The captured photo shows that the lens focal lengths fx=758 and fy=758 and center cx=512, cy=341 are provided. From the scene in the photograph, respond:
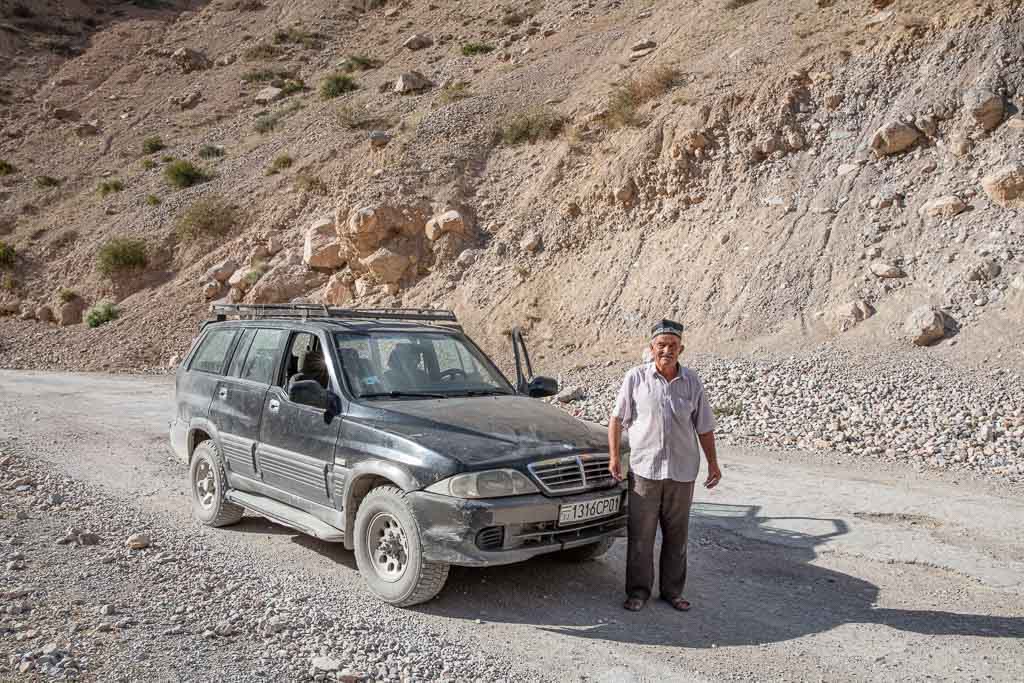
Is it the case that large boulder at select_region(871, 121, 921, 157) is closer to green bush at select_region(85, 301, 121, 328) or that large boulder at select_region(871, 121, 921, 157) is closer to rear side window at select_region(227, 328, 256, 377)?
rear side window at select_region(227, 328, 256, 377)

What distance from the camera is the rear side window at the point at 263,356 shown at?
636 cm

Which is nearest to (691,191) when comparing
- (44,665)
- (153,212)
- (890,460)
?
(890,460)

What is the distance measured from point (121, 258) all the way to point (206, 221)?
3508 mm

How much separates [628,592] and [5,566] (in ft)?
14.1

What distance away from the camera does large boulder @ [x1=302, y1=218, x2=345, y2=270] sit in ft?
81.0

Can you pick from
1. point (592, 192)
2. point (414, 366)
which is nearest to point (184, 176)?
point (592, 192)

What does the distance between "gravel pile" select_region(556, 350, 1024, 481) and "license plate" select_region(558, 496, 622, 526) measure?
6.24 m

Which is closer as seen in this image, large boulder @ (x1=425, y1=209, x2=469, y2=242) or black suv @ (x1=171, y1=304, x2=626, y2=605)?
black suv @ (x1=171, y1=304, x2=626, y2=605)

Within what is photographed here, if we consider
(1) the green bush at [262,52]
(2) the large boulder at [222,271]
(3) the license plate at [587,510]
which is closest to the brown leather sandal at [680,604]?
(3) the license plate at [587,510]

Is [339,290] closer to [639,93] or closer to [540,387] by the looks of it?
[639,93]

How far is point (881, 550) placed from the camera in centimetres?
627

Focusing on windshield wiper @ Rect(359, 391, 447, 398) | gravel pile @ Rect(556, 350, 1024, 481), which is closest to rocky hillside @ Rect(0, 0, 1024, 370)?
gravel pile @ Rect(556, 350, 1024, 481)

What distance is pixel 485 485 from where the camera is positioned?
4613 millimetres

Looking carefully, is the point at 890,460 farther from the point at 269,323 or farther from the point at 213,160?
the point at 213,160
